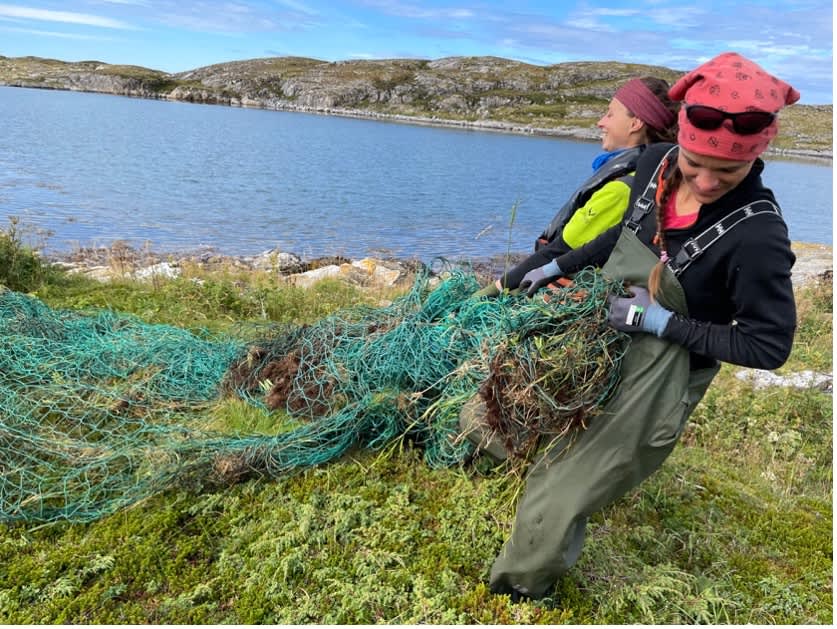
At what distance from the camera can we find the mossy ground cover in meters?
3.42

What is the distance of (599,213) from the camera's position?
13.3 feet

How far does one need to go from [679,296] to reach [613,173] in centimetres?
137

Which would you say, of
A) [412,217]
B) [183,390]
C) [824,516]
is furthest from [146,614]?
[412,217]

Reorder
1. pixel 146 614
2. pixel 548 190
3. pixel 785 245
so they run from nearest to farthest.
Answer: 1. pixel 785 245
2. pixel 146 614
3. pixel 548 190

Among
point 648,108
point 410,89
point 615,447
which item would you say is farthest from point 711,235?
point 410,89

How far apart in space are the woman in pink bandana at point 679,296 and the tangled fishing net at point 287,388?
0.21 metres

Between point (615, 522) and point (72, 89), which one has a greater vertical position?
point (72, 89)

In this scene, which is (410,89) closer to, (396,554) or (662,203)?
(662,203)

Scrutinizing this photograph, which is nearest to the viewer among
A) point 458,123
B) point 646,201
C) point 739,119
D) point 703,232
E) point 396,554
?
point 739,119

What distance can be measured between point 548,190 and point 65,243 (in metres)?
29.7

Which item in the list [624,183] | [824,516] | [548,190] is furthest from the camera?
[548,190]

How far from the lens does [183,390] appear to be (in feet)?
17.6

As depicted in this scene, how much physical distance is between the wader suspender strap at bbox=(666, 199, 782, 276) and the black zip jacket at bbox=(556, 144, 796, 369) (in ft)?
0.08

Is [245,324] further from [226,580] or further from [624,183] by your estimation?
[624,183]
